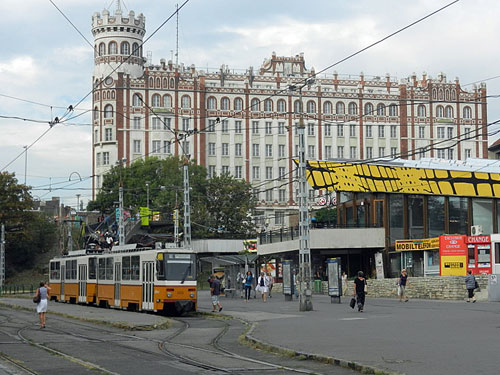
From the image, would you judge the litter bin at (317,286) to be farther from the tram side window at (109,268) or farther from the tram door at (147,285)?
the tram door at (147,285)

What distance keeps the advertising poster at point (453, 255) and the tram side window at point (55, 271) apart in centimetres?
2207

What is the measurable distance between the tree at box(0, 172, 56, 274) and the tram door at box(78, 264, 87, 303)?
145ft

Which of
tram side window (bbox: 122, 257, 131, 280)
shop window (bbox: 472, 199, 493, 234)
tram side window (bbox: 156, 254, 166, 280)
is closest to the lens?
tram side window (bbox: 156, 254, 166, 280)

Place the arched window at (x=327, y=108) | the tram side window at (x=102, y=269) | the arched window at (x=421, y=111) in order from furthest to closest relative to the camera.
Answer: the arched window at (x=421, y=111) → the arched window at (x=327, y=108) → the tram side window at (x=102, y=269)

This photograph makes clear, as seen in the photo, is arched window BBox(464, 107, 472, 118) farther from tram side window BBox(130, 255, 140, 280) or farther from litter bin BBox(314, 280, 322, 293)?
tram side window BBox(130, 255, 140, 280)

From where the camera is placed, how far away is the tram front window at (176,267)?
110 feet

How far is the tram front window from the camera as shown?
3359 cm

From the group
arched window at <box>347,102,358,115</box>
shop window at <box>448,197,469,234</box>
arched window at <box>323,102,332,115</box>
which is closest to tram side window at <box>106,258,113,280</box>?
shop window at <box>448,197,469,234</box>

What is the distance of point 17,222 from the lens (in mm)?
91500

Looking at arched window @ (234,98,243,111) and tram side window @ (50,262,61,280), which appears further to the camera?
arched window @ (234,98,243,111)

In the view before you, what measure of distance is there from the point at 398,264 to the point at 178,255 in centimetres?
2545

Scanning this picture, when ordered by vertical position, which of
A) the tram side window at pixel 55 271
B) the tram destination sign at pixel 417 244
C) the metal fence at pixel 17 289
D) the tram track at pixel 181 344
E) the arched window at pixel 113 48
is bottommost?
the metal fence at pixel 17 289

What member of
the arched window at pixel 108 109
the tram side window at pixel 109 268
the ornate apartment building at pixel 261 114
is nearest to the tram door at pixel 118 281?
the tram side window at pixel 109 268

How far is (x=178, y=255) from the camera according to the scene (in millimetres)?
34156
